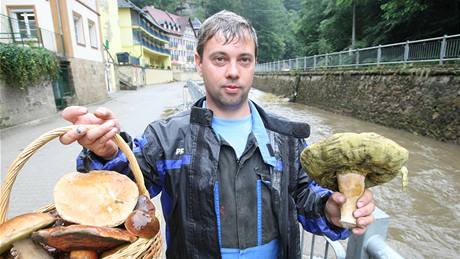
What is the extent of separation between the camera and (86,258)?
1155 millimetres

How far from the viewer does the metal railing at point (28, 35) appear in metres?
11.6

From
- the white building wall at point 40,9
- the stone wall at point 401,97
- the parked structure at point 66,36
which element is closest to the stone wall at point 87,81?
the parked structure at point 66,36

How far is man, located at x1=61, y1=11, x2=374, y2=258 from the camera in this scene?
1.55m

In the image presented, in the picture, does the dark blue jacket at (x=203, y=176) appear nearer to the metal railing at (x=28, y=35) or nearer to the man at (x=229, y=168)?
the man at (x=229, y=168)

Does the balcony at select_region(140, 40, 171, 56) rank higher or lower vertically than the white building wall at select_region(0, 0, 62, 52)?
higher

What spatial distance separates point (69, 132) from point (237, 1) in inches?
3366

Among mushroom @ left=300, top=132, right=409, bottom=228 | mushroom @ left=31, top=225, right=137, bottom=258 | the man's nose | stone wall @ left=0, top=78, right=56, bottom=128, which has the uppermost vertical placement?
the man's nose

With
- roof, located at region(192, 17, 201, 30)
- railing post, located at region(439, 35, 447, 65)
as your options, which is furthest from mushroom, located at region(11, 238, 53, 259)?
roof, located at region(192, 17, 201, 30)

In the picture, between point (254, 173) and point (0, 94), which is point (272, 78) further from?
point (254, 173)

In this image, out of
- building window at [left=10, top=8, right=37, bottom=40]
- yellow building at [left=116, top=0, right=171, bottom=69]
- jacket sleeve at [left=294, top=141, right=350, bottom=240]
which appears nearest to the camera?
jacket sleeve at [left=294, top=141, right=350, bottom=240]

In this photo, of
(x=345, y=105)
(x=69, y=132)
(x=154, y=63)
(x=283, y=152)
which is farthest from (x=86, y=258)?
(x=154, y=63)

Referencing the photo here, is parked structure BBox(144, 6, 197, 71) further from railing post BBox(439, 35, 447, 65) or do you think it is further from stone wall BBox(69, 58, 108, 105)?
railing post BBox(439, 35, 447, 65)

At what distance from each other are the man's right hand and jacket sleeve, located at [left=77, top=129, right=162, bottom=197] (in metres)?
0.04

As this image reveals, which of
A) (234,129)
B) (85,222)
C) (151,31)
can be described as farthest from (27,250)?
(151,31)
